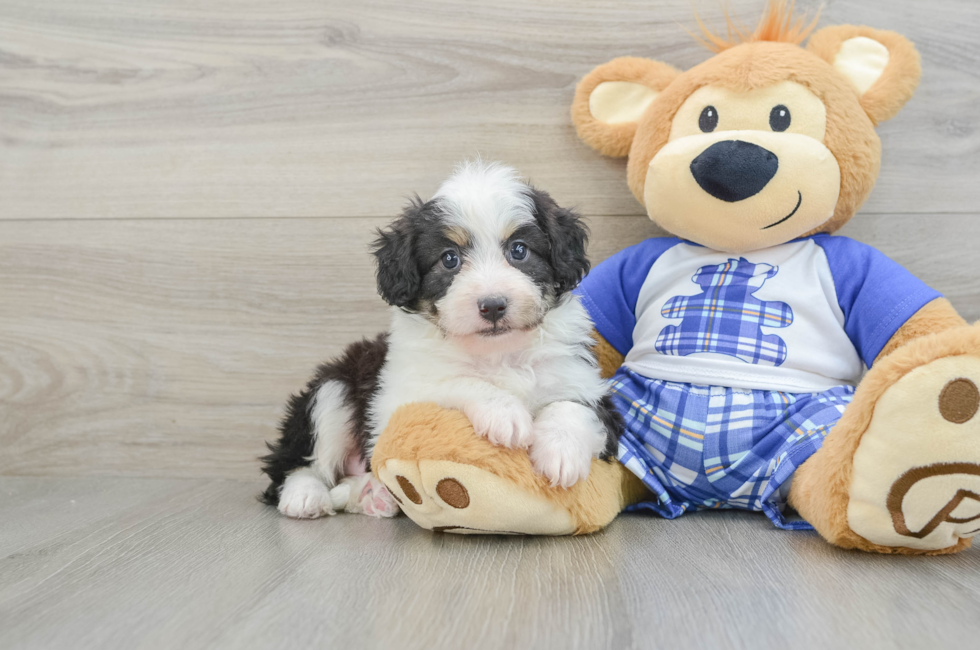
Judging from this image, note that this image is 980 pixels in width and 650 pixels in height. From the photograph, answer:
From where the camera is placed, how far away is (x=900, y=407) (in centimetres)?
126

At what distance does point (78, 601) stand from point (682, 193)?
59.0 inches

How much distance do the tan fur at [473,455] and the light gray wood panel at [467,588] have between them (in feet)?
0.22

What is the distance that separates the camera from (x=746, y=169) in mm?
1662

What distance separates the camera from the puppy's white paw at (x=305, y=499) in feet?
6.03

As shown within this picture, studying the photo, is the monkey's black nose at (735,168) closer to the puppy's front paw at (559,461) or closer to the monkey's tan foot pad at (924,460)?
the monkey's tan foot pad at (924,460)

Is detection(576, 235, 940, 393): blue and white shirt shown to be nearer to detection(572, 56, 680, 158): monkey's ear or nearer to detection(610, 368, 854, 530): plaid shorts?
detection(610, 368, 854, 530): plaid shorts

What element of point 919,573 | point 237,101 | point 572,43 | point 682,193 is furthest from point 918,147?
point 237,101

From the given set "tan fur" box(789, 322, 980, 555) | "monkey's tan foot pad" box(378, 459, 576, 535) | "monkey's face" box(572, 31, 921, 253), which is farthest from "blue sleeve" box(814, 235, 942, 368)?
"monkey's tan foot pad" box(378, 459, 576, 535)

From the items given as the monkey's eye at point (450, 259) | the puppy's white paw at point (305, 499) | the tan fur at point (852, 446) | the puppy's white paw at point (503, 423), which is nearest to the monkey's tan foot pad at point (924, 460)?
the tan fur at point (852, 446)

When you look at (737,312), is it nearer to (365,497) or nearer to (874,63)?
(874,63)

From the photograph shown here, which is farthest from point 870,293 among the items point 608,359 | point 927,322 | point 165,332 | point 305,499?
point 165,332

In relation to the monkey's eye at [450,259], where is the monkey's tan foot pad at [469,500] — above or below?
below

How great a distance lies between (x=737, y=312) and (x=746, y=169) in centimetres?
34

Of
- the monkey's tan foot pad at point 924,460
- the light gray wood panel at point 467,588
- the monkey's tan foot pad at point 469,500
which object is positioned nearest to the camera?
the light gray wood panel at point 467,588
